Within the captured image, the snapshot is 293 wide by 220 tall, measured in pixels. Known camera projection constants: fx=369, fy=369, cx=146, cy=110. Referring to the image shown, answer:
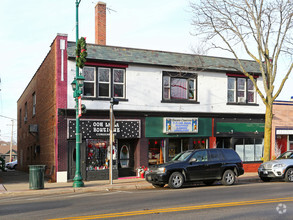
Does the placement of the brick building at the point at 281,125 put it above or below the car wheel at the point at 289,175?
above

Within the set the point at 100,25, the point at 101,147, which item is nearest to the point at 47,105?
the point at 101,147

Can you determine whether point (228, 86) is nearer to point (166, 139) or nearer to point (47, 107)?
point (166, 139)

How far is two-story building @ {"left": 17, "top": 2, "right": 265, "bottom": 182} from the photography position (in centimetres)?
1975

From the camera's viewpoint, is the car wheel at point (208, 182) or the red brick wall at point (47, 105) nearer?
the car wheel at point (208, 182)

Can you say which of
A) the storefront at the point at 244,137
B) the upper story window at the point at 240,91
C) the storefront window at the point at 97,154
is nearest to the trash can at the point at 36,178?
the storefront window at the point at 97,154

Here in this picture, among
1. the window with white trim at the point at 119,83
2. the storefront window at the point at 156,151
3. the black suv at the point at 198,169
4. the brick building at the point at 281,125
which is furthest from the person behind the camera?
the brick building at the point at 281,125

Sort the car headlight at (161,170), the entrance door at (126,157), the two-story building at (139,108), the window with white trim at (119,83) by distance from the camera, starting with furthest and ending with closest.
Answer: the entrance door at (126,157) < the window with white trim at (119,83) < the two-story building at (139,108) < the car headlight at (161,170)

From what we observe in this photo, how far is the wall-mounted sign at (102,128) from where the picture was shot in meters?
19.5

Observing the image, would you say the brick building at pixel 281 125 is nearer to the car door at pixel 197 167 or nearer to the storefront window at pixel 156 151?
the storefront window at pixel 156 151

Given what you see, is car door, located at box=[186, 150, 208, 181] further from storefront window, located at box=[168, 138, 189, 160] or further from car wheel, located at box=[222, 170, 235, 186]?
storefront window, located at box=[168, 138, 189, 160]

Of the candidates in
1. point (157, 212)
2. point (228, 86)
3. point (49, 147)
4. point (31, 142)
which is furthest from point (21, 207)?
point (31, 142)

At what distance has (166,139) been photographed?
22.0 meters

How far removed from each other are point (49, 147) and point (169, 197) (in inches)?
437

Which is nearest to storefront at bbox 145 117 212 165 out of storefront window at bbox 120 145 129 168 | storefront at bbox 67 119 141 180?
storefront at bbox 67 119 141 180
